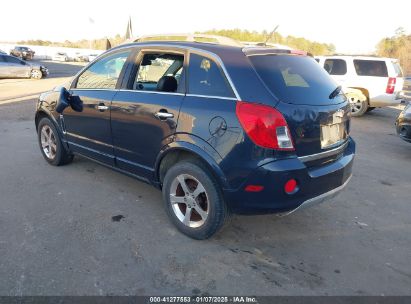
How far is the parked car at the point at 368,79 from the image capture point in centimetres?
1038

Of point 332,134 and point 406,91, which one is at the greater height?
point 332,134

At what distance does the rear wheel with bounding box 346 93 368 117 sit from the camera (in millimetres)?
10719

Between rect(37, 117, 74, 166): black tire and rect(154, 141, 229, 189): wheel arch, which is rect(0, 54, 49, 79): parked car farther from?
rect(154, 141, 229, 189): wheel arch

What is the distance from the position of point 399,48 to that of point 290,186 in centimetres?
4560

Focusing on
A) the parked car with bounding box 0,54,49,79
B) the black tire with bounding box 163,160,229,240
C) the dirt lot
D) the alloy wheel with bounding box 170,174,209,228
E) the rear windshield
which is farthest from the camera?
the parked car with bounding box 0,54,49,79

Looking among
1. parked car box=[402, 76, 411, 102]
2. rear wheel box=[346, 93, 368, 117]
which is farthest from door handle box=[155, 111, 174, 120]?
parked car box=[402, 76, 411, 102]

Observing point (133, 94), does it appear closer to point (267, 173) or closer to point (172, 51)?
point (172, 51)

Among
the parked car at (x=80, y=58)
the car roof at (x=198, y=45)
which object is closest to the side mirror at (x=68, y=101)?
the car roof at (x=198, y=45)

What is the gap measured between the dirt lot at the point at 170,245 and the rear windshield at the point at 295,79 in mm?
1340

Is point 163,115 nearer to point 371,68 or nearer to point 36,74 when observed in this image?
point 371,68

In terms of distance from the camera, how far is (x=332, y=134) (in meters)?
3.10

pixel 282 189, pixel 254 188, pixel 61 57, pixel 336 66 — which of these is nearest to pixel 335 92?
pixel 282 189

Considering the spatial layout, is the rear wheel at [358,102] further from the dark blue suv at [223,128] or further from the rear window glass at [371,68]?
the dark blue suv at [223,128]

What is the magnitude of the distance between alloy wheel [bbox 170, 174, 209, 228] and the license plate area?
45.1 inches
